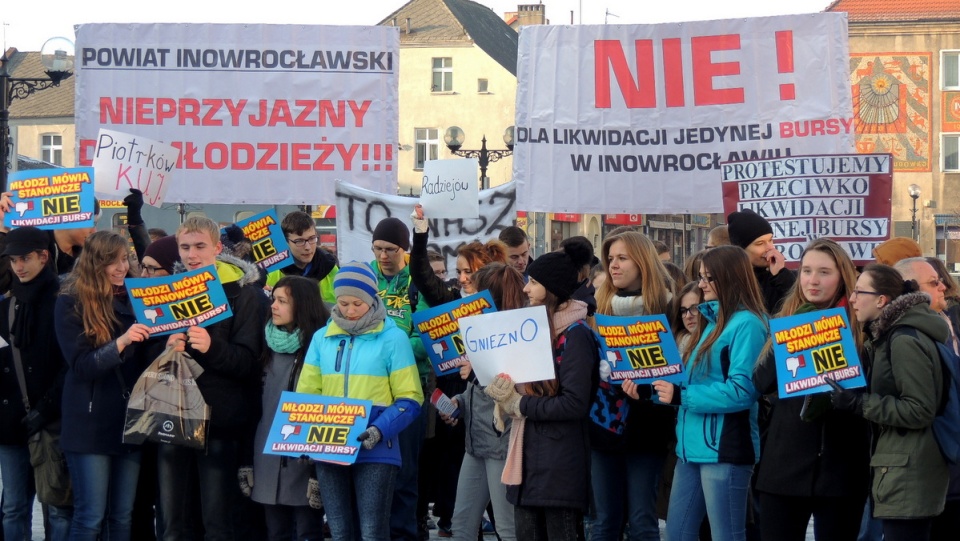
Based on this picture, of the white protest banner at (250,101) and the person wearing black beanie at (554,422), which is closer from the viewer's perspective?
the person wearing black beanie at (554,422)

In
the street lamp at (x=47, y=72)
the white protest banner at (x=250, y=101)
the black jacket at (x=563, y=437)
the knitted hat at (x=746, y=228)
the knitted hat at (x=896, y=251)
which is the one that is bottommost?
the black jacket at (x=563, y=437)

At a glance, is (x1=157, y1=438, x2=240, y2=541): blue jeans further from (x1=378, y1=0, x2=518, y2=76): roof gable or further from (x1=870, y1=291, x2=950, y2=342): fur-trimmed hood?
(x1=378, y1=0, x2=518, y2=76): roof gable

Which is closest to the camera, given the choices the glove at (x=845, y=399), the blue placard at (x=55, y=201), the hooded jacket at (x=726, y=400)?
the glove at (x=845, y=399)

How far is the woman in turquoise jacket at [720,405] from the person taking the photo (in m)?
5.39

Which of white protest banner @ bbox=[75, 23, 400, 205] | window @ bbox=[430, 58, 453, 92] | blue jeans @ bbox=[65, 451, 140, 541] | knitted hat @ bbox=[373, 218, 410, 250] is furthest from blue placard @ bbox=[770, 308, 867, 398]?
window @ bbox=[430, 58, 453, 92]

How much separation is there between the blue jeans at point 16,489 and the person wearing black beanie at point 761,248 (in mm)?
4211

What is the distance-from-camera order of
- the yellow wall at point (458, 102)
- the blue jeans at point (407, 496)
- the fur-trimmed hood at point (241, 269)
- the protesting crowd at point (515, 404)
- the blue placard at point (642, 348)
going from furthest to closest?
1. the yellow wall at point (458, 102)
2. the blue jeans at point (407, 496)
3. the fur-trimmed hood at point (241, 269)
4. the blue placard at point (642, 348)
5. the protesting crowd at point (515, 404)

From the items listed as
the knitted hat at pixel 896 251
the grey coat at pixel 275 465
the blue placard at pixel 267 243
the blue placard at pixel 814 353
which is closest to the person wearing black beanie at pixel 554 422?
the blue placard at pixel 814 353

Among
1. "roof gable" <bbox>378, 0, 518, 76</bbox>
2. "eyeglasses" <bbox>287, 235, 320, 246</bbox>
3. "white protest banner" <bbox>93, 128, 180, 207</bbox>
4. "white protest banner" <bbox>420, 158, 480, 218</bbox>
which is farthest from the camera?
"roof gable" <bbox>378, 0, 518, 76</bbox>

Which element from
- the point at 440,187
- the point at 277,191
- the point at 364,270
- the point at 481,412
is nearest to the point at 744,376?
the point at 481,412

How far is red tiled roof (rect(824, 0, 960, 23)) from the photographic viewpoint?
47906mm

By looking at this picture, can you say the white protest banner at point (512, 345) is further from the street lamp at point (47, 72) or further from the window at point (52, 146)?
the window at point (52, 146)

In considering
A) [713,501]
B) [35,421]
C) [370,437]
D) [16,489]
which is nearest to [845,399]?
[713,501]

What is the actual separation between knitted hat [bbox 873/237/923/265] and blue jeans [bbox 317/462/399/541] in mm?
3159
